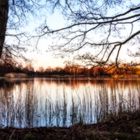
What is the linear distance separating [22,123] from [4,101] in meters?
0.91

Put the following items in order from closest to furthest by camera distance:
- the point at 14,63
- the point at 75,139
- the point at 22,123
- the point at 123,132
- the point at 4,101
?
1. the point at 75,139
2. the point at 123,132
3. the point at 14,63
4. the point at 22,123
5. the point at 4,101

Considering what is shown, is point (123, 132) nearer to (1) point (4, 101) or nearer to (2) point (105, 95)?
(2) point (105, 95)

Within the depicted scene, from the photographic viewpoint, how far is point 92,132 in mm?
4344

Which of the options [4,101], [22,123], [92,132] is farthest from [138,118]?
[4,101]

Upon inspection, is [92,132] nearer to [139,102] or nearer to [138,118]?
[138,118]

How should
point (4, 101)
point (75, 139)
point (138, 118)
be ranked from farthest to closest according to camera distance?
1. point (4, 101)
2. point (138, 118)
3. point (75, 139)

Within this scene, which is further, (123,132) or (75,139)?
(123,132)

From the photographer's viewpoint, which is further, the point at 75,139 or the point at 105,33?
the point at 105,33

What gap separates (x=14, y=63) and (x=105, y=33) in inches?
105

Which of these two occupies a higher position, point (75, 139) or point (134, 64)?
point (134, 64)

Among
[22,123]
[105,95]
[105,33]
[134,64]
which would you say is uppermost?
[105,33]

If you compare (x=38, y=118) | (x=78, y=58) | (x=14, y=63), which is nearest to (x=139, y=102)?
(x=78, y=58)

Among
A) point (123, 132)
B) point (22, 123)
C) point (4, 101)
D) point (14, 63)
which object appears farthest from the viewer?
point (4, 101)

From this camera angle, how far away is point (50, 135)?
426cm
